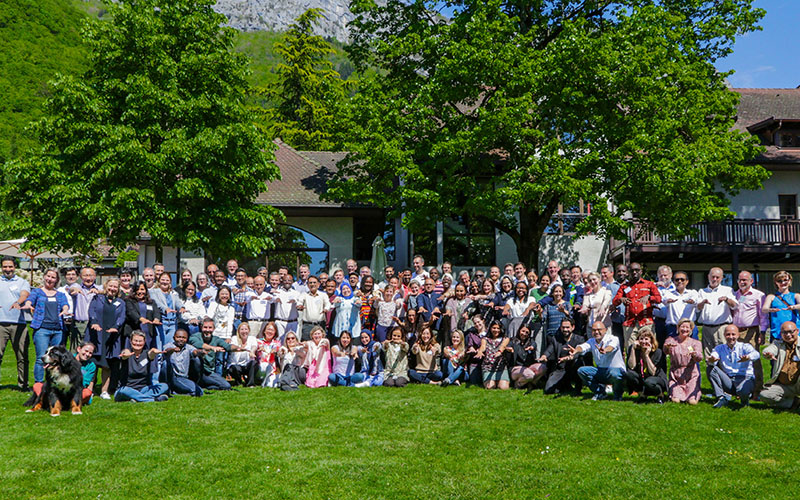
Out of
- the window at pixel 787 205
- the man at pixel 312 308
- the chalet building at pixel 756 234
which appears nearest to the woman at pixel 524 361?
the man at pixel 312 308

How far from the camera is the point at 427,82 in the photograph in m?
19.1

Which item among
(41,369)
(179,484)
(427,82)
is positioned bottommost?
(179,484)

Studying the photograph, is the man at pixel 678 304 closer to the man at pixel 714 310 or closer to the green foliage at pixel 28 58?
the man at pixel 714 310

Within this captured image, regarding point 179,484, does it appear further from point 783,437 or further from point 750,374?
point 750,374

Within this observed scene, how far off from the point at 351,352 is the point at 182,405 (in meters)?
3.08

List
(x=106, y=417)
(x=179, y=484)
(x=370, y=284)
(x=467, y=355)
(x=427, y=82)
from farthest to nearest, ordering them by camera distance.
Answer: (x=427, y=82) < (x=370, y=284) < (x=467, y=355) < (x=106, y=417) < (x=179, y=484)

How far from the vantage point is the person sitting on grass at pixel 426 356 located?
37.0 ft

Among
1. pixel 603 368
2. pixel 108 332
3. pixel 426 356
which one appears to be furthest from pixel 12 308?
pixel 603 368

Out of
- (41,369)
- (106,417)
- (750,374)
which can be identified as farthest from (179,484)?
(750,374)

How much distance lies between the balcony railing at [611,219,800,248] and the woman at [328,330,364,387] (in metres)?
15.3

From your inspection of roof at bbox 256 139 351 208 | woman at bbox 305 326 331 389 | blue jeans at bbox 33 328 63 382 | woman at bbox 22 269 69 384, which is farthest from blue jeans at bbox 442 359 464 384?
roof at bbox 256 139 351 208

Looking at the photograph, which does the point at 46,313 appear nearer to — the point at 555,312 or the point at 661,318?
the point at 555,312

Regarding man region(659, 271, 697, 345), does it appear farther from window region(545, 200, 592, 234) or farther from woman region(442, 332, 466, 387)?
window region(545, 200, 592, 234)

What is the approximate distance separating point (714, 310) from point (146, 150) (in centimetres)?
1382
